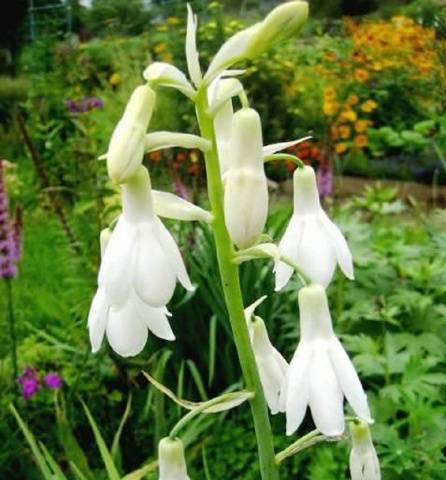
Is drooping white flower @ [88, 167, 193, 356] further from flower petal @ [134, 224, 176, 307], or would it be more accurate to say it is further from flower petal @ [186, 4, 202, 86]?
flower petal @ [186, 4, 202, 86]

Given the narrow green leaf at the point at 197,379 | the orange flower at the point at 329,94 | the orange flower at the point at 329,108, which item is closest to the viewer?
the narrow green leaf at the point at 197,379

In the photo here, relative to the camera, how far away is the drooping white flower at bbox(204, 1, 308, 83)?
39.8 inches

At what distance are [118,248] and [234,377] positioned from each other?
82.1 inches

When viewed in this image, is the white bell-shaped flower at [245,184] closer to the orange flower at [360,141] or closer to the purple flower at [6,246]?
the purple flower at [6,246]

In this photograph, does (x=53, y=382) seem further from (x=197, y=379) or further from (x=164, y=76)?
(x=164, y=76)

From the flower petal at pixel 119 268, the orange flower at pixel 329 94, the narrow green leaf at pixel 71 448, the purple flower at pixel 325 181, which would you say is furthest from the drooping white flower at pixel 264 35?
the orange flower at pixel 329 94

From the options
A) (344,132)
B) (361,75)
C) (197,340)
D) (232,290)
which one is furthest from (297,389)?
(361,75)

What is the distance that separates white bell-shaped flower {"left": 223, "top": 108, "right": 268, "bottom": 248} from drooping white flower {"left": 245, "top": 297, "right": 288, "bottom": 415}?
24cm

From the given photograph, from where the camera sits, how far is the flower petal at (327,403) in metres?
1.07

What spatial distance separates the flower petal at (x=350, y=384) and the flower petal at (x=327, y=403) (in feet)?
0.03

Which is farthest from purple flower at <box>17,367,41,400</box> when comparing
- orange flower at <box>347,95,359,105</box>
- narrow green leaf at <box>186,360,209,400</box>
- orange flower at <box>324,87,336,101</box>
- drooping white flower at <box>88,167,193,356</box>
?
orange flower at <box>347,95,359,105</box>

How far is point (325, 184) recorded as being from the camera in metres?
3.19

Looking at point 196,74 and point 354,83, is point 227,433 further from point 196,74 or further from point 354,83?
point 354,83

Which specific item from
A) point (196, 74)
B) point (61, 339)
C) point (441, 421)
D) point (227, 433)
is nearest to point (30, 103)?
point (61, 339)
